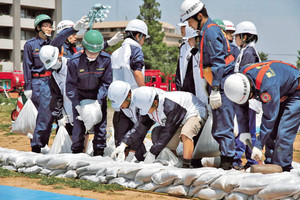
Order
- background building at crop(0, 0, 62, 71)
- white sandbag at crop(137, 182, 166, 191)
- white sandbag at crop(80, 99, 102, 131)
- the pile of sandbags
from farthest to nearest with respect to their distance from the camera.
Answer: background building at crop(0, 0, 62, 71), white sandbag at crop(80, 99, 102, 131), white sandbag at crop(137, 182, 166, 191), the pile of sandbags

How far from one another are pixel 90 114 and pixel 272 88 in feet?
8.87

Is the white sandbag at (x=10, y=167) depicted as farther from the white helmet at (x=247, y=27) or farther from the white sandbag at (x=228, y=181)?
the white helmet at (x=247, y=27)

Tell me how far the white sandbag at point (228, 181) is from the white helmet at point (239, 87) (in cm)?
80

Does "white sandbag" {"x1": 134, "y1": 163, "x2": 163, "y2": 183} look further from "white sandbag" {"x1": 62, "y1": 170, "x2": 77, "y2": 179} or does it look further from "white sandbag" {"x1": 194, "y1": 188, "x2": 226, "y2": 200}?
"white sandbag" {"x1": 62, "y1": 170, "x2": 77, "y2": 179}

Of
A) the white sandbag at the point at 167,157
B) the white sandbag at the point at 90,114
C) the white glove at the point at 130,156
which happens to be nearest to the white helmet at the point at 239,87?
the white sandbag at the point at 167,157

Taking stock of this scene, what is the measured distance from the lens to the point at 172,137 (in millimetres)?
5984

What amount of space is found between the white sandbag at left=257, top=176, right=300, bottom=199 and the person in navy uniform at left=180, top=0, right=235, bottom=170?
1.11 m

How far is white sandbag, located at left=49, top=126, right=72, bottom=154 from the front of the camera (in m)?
7.12

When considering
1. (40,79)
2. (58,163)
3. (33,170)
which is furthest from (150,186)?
(40,79)

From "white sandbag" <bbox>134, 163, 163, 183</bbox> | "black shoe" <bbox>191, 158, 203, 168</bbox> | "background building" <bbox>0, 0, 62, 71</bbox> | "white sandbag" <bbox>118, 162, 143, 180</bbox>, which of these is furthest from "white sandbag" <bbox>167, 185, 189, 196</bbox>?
"background building" <bbox>0, 0, 62, 71</bbox>

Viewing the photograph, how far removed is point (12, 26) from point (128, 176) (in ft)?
142

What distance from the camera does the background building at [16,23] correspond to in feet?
148

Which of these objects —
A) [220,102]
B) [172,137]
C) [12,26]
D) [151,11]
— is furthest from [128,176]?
[151,11]

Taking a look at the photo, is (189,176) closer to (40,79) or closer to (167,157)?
(167,157)
